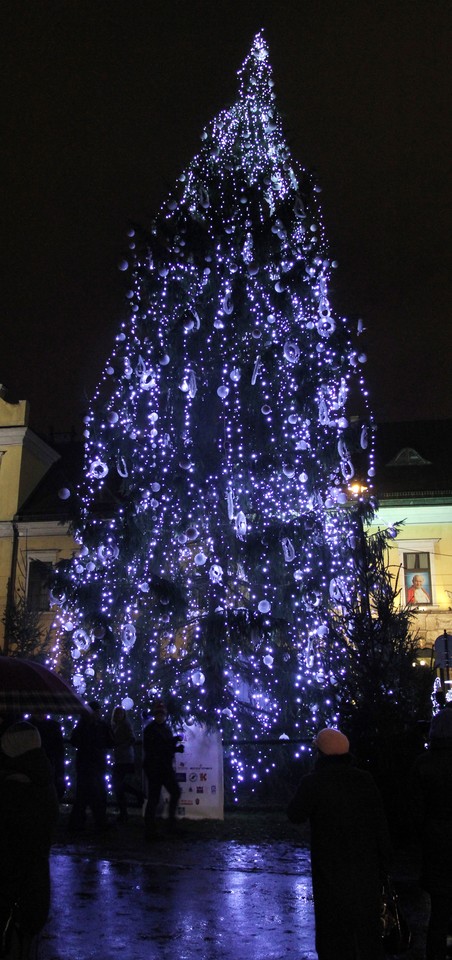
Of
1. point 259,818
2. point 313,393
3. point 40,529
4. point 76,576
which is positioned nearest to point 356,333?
point 313,393

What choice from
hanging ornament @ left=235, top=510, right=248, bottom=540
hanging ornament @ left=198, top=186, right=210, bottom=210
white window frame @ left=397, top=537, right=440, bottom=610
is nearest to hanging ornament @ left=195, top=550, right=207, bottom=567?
hanging ornament @ left=235, top=510, right=248, bottom=540

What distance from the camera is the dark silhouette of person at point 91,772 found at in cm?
1198

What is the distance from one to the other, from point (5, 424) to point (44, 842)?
91.1ft

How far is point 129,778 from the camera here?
49.1ft

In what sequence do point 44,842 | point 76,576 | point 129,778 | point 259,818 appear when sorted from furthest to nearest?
1. point 76,576
2. point 129,778
3. point 259,818
4. point 44,842

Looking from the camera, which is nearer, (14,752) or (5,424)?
(14,752)

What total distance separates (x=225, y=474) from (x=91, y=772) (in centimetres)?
629

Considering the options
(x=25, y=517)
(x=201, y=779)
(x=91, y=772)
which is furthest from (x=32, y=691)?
(x=25, y=517)

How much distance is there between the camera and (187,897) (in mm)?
7973

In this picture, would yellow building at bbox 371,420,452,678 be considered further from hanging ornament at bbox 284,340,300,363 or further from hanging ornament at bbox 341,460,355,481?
hanging ornament at bbox 284,340,300,363

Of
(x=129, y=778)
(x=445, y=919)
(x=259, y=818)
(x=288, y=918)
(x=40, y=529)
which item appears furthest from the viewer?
(x=40, y=529)

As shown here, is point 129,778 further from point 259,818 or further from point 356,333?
point 356,333

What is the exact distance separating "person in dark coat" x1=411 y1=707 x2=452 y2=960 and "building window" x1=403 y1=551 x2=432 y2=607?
22.3m

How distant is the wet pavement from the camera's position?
21.1 ft
